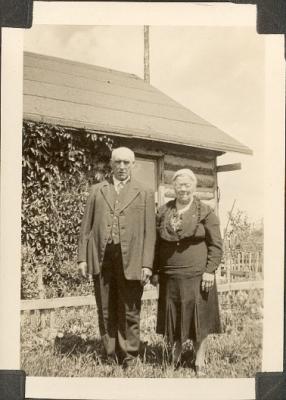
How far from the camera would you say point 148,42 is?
2.91 meters

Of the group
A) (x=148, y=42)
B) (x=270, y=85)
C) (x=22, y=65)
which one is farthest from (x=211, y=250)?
(x=22, y=65)

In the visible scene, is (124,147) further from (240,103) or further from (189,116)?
(240,103)

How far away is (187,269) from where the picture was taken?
290 cm

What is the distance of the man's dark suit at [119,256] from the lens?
2898 millimetres

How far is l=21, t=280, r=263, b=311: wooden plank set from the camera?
9.50ft

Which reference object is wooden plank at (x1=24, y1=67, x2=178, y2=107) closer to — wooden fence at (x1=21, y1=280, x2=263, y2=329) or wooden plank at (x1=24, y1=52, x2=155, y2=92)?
wooden plank at (x1=24, y1=52, x2=155, y2=92)

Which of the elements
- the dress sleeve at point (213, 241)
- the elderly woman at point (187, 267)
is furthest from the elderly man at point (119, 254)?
the dress sleeve at point (213, 241)

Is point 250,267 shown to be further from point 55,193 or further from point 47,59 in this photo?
point 47,59

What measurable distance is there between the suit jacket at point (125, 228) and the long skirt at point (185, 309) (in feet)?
0.60

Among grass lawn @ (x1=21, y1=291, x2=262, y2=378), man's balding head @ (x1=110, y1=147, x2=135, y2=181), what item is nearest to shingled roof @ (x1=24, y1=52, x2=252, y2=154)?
man's balding head @ (x1=110, y1=147, x2=135, y2=181)

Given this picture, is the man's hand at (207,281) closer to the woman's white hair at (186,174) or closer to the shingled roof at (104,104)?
the woman's white hair at (186,174)

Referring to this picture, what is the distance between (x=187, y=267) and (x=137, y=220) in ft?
1.26

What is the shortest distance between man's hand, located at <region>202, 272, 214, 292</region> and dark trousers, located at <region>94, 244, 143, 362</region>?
352 millimetres

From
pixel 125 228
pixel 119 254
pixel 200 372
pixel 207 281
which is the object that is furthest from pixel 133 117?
pixel 200 372
